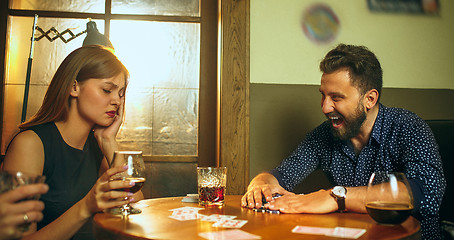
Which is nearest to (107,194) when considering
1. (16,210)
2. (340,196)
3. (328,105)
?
(16,210)

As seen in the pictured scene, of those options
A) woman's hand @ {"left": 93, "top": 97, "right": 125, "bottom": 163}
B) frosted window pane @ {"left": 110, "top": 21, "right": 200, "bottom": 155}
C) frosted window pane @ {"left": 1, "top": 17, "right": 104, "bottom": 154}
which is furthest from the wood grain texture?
frosted window pane @ {"left": 1, "top": 17, "right": 104, "bottom": 154}

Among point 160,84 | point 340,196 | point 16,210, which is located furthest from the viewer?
point 160,84

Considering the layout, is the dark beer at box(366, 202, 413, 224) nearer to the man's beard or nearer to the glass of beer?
the glass of beer

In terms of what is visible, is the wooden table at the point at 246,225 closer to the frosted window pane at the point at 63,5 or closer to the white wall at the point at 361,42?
the white wall at the point at 361,42

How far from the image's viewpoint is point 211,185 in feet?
4.63

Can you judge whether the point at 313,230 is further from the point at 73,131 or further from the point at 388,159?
the point at 73,131

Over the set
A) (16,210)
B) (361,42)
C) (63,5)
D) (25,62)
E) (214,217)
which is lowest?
(214,217)

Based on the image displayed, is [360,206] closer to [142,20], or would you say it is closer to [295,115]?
[295,115]

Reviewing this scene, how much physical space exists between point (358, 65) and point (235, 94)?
2.84ft

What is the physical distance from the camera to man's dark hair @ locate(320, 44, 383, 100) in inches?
71.2

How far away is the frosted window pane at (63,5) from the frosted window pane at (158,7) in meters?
0.12

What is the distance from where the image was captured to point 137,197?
1.62 metres

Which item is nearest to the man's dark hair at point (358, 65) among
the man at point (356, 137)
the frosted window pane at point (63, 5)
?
the man at point (356, 137)

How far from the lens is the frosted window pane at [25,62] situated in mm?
2637
